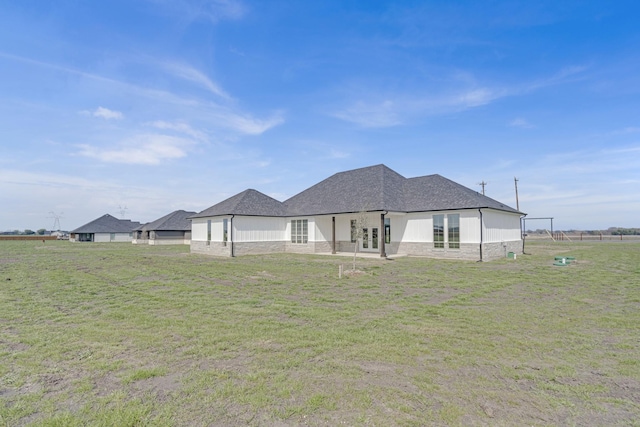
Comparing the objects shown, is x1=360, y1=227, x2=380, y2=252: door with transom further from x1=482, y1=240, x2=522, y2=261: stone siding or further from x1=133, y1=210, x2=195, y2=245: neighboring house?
x1=133, y1=210, x2=195, y2=245: neighboring house

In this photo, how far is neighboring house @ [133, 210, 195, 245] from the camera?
49.8 metres

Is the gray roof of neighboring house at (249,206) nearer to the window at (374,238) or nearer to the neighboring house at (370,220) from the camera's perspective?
the neighboring house at (370,220)

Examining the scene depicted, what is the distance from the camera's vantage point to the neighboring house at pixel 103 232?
63.7 metres

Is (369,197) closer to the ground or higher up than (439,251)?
higher up

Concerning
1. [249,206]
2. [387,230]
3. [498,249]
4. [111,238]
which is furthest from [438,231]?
[111,238]

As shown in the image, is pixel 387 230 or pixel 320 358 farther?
pixel 387 230

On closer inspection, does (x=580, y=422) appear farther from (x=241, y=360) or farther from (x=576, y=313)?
(x=576, y=313)

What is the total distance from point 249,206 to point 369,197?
9836mm

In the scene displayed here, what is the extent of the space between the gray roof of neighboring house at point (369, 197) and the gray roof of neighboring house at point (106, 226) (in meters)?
46.6

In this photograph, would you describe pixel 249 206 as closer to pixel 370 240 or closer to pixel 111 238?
pixel 370 240

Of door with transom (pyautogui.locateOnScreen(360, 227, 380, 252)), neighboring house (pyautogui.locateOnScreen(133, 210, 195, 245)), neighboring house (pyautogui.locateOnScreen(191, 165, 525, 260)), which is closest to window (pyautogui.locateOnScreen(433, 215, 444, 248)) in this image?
neighboring house (pyautogui.locateOnScreen(191, 165, 525, 260))

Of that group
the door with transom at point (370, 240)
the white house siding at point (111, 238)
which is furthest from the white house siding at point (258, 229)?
the white house siding at point (111, 238)

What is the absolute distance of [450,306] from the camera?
8398mm

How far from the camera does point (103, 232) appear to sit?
6381 centimetres
